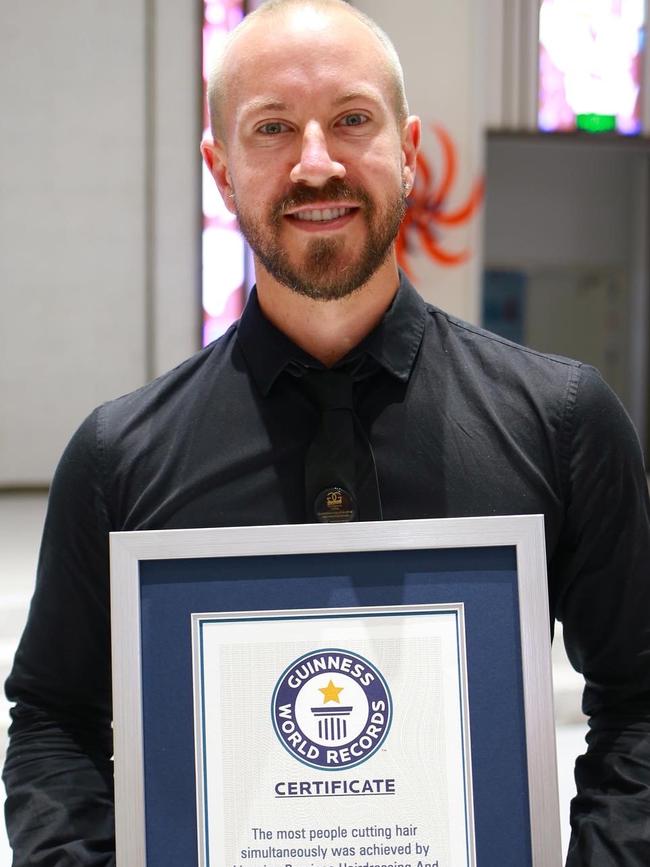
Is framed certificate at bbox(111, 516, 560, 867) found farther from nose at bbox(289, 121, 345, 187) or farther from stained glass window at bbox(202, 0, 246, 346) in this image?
stained glass window at bbox(202, 0, 246, 346)

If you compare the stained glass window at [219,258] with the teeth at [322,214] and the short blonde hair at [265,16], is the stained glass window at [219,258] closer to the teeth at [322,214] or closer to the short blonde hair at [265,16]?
the short blonde hair at [265,16]

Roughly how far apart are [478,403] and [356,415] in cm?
14

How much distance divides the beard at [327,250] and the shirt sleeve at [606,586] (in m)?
0.26

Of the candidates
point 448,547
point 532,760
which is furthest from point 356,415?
point 532,760

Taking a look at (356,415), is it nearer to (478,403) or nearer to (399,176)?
(478,403)

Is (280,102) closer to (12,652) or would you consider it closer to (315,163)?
(315,163)

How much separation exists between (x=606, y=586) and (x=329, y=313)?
0.41m

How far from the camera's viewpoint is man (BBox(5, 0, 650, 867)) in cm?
107

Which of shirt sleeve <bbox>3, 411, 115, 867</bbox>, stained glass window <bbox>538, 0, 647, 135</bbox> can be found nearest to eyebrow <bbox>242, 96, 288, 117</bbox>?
shirt sleeve <bbox>3, 411, 115, 867</bbox>

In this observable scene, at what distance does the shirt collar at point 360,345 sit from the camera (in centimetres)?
114

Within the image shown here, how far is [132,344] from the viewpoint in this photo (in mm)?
6953

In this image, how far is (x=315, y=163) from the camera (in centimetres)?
106

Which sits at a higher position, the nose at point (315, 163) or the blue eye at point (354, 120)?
the blue eye at point (354, 120)

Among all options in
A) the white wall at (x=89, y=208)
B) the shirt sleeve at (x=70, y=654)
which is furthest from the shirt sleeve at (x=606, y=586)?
the white wall at (x=89, y=208)
